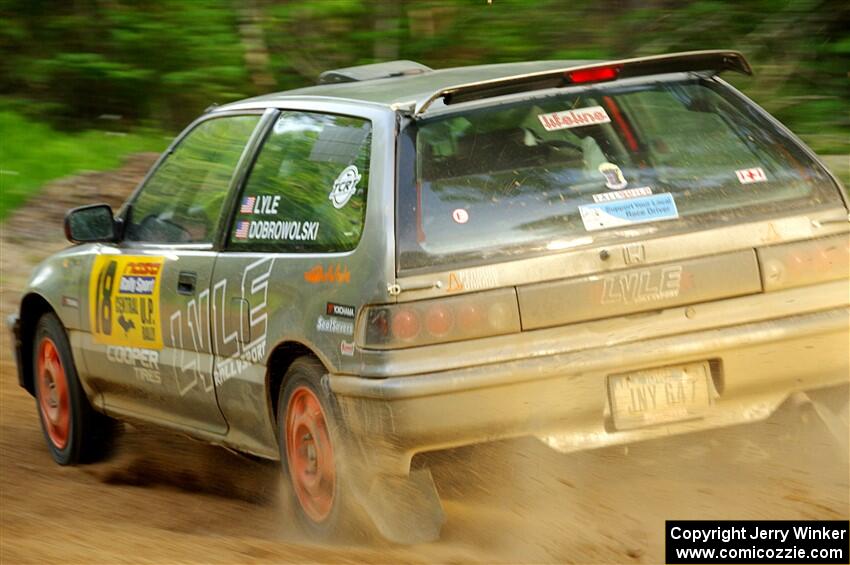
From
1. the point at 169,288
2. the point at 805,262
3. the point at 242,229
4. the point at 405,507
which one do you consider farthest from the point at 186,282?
the point at 805,262

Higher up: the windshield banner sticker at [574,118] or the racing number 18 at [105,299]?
the windshield banner sticker at [574,118]

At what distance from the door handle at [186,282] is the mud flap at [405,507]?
1.42 m

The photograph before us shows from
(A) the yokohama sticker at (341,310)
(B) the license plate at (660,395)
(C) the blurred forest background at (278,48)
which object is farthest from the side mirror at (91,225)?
(C) the blurred forest background at (278,48)

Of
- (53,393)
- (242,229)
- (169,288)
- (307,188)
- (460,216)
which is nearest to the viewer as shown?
(460,216)

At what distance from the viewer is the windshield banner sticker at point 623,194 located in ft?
15.6

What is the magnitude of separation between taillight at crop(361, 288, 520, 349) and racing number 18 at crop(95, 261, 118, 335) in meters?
2.32

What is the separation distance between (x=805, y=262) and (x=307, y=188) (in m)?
1.79

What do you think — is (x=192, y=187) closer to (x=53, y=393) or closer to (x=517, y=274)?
(x=53, y=393)

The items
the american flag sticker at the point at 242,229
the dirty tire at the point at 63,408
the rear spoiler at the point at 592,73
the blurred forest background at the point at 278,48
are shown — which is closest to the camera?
the rear spoiler at the point at 592,73

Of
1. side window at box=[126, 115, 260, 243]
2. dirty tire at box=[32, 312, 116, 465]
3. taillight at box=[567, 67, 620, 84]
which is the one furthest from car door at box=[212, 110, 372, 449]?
dirty tire at box=[32, 312, 116, 465]

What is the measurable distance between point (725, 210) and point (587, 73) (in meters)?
0.72

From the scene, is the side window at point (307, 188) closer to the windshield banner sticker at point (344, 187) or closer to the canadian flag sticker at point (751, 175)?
the windshield banner sticker at point (344, 187)

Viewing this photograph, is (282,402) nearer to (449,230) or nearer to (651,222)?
(449,230)

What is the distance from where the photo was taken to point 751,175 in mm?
4930
